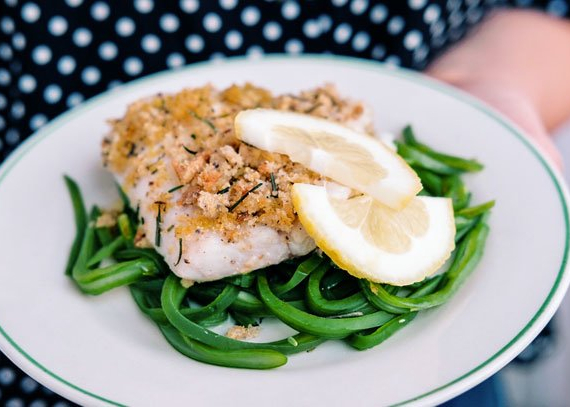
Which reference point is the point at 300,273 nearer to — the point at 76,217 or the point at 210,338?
the point at 210,338

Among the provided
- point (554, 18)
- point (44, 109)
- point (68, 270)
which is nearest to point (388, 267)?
point (68, 270)

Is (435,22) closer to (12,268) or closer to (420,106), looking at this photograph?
(420,106)

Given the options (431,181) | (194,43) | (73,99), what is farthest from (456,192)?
(73,99)

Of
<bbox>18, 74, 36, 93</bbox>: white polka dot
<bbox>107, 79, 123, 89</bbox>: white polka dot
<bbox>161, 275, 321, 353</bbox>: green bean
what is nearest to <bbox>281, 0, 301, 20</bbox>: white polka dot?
<bbox>107, 79, 123, 89</bbox>: white polka dot

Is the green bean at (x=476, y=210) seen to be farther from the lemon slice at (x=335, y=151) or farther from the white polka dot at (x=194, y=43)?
the white polka dot at (x=194, y=43)

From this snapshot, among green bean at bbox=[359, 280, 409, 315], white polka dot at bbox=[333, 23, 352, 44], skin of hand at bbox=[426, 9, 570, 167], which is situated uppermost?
white polka dot at bbox=[333, 23, 352, 44]

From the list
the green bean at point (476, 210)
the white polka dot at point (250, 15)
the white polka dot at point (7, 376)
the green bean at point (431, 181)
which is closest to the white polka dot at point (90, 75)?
the white polka dot at point (250, 15)

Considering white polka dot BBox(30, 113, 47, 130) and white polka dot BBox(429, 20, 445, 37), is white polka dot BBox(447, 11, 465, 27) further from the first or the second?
white polka dot BBox(30, 113, 47, 130)

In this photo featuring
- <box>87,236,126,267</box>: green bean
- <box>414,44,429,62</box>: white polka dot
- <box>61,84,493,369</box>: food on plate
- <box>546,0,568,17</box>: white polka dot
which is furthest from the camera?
<box>546,0,568,17</box>: white polka dot
